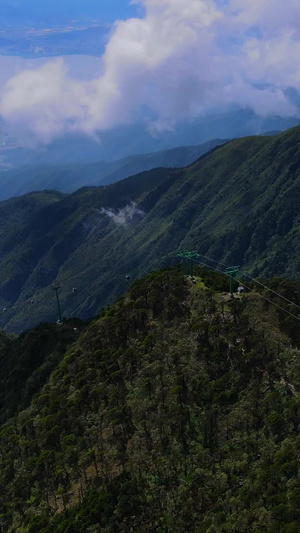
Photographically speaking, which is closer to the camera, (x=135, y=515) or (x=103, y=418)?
(x=135, y=515)

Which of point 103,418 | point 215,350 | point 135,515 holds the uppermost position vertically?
point 215,350

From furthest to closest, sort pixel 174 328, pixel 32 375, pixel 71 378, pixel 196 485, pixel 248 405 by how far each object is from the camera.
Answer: pixel 32 375, pixel 71 378, pixel 174 328, pixel 248 405, pixel 196 485

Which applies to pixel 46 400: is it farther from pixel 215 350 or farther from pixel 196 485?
pixel 196 485

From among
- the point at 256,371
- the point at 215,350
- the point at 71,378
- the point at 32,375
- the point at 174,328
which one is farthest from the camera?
the point at 32,375

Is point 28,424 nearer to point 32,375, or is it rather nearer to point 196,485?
point 32,375

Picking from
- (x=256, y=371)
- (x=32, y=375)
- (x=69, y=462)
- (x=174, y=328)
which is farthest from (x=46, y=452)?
(x=32, y=375)

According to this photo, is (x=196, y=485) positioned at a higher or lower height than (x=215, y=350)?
lower
